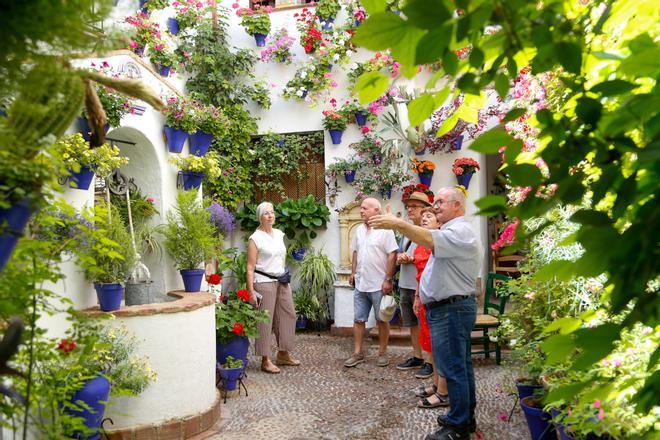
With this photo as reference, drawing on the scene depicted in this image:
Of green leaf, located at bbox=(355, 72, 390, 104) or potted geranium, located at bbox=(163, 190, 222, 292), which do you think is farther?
potted geranium, located at bbox=(163, 190, 222, 292)

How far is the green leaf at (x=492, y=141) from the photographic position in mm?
827

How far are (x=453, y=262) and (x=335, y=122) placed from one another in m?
4.51

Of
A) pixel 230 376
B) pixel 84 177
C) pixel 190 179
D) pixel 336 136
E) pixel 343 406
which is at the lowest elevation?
pixel 343 406

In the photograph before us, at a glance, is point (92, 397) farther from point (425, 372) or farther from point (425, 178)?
point (425, 178)

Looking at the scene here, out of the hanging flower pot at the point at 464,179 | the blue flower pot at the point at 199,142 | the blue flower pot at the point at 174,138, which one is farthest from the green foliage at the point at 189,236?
the hanging flower pot at the point at 464,179

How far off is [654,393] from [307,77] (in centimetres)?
757

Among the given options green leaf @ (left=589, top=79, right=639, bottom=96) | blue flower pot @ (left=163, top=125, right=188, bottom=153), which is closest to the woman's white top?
blue flower pot @ (left=163, top=125, right=188, bottom=153)

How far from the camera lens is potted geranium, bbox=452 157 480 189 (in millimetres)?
7426

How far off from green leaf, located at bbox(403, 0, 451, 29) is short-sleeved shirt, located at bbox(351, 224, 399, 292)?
555 centimetres

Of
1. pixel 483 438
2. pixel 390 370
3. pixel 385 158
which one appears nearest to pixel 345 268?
pixel 385 158

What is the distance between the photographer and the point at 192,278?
4.91 metres

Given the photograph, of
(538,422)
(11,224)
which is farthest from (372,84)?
(538,422)

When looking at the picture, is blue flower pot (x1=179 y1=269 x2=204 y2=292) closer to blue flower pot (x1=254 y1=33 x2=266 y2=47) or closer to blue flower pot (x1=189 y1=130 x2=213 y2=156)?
blue flower pot (x1=189 y1=130 x2=213 y2=156)

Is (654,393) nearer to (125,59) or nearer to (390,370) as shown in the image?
(125,59)
